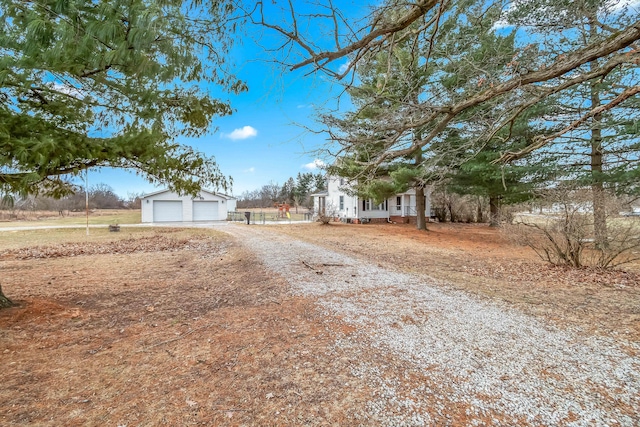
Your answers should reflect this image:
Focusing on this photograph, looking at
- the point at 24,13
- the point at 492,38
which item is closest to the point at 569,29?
the point at 492,38

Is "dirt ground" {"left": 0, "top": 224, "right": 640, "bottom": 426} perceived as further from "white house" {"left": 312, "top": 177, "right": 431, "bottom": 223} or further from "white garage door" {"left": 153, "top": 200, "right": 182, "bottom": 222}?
"white garage door" {"left": 153, "top": 200, "right": 182, "bottom": 222}

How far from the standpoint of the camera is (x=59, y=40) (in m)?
2.37

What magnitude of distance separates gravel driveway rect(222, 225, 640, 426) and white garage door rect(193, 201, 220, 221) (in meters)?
22.2

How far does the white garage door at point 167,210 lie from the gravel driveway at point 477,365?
22.5 meters

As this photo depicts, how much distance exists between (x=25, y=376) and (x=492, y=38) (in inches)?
290

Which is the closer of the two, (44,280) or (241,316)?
(241,316)

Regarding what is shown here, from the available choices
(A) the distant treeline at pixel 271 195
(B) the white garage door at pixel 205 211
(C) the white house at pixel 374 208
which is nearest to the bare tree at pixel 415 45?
(C) the white house at pixel 374 208

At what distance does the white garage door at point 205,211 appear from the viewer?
2434 cm

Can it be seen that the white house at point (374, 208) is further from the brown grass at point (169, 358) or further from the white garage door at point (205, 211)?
the brown grass at point (169, 358)

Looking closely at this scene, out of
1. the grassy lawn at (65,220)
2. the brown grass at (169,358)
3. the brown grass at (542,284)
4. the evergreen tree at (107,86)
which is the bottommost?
the brown grass at (542,284)

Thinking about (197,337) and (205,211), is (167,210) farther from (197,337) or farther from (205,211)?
(197,337)

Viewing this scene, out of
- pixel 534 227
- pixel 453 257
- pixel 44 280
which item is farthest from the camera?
pixel 453 257

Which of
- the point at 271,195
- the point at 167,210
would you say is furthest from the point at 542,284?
the point at 271,195

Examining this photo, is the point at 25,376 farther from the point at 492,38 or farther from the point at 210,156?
the point at 492,38
